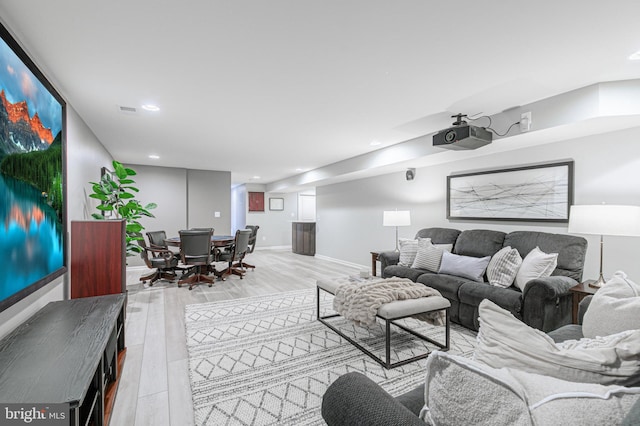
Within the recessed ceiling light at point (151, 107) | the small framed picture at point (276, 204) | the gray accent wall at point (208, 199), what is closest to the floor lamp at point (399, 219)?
the recessed ceiling light at point (151, 107)

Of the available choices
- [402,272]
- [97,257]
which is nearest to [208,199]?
[97,257]

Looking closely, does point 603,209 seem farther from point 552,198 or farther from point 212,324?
point 212,324

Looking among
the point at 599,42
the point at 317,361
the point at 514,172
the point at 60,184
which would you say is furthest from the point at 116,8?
the point at 514,172

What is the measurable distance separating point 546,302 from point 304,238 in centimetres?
647

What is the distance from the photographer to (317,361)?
8.00 feet

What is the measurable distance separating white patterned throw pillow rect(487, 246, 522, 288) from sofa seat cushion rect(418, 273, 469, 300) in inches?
10.7

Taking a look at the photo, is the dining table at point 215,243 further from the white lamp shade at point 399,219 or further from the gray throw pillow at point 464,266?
the gray throw pillow at point 464,266

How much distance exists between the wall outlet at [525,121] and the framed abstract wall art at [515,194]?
28.8 inches

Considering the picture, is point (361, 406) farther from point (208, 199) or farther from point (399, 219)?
point (208, 199)

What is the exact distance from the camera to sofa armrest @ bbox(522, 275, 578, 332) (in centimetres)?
253

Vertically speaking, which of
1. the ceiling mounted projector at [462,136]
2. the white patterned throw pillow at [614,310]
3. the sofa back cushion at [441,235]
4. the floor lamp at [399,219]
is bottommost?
the white patterned throw pillow at [614,310]

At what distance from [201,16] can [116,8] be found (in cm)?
44

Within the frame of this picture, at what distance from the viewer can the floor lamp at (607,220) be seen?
7.59 ft

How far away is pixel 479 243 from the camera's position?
368 centimetres
